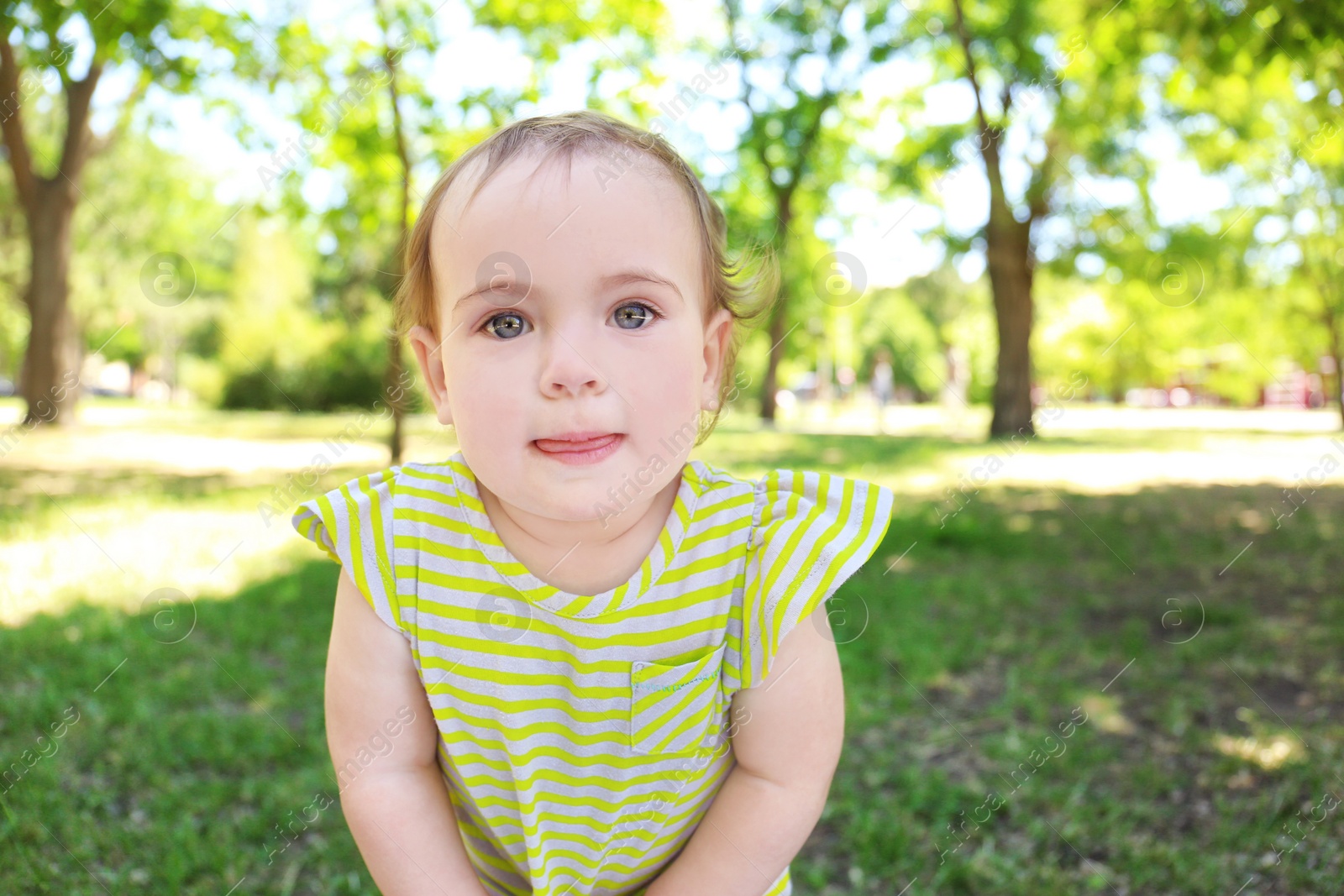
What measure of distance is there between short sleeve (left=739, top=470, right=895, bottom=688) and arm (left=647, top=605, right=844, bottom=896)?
0.04 meters

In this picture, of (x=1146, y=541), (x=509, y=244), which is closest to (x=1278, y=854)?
(x=509, y=244)

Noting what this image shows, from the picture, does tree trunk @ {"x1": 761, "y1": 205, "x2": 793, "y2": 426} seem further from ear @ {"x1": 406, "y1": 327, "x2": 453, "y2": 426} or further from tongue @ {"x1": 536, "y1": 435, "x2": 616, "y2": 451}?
tongue @ {"x1": 536, "y1": 435, "x2": 616, "y2": 451}

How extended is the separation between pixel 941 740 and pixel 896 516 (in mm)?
3967

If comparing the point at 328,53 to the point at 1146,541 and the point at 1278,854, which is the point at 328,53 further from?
the point at 1278,854

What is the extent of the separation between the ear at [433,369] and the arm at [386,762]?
290mm

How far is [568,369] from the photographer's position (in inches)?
44.7

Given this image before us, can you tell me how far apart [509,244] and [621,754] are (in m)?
Result: 0.74

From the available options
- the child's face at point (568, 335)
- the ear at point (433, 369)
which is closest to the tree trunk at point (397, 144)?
the ear at point (433, 369)

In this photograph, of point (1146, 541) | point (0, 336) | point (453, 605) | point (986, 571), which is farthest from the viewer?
point (0, 336)

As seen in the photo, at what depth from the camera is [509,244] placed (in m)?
1.19

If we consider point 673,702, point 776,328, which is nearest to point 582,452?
point 673,702

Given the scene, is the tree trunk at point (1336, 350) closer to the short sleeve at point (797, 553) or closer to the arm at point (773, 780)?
the short sleeve at point (797, 553)

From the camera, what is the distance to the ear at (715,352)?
1428 millimetres

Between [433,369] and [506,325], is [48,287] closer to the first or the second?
[433,369]
